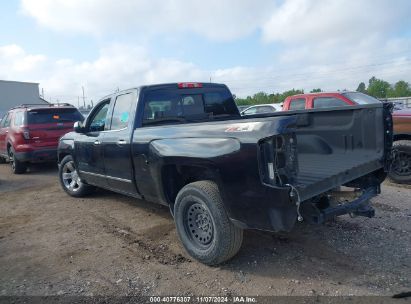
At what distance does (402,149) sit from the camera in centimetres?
680

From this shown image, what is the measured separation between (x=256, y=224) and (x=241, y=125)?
0.87 meters

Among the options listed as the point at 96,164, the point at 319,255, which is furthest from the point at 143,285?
the point at 96,164

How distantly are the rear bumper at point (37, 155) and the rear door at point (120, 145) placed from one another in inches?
192

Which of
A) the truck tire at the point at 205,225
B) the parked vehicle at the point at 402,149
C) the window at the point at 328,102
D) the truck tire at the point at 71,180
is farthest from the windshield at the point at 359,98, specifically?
the truck tire at the point at 205,225

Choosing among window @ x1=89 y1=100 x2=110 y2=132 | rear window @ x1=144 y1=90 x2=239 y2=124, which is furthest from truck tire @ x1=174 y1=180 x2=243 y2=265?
window @ x1=89 y1=100 x2=110 y2=132

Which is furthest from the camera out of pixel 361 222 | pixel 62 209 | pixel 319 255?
pixel 62 209

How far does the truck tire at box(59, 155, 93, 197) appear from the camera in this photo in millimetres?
6754

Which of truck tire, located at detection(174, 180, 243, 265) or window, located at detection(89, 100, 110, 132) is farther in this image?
window, located at detection(89, 100, 110, 132)

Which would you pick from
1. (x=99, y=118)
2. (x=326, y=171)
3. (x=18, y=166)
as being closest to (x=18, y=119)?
(x=18, y=166)

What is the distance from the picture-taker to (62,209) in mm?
6160

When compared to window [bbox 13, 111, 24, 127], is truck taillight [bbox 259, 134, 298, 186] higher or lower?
lower

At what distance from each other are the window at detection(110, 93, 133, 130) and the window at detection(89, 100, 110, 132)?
319mm

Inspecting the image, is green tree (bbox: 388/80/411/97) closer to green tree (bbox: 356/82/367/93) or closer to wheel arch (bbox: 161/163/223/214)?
green tree (bbox: 356/82/367/93)

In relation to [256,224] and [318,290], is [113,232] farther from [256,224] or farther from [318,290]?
[318,290]
